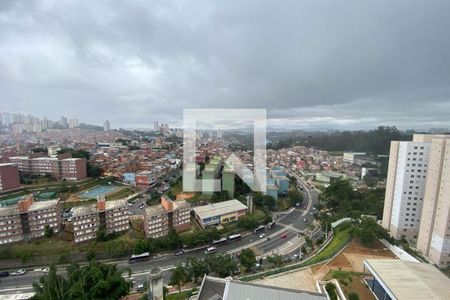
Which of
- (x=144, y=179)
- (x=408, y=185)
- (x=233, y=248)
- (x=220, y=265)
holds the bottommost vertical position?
(x=233, y=248)

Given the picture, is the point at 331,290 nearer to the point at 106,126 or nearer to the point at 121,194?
the point at 121,194

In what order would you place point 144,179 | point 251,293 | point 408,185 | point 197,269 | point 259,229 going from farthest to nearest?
point 144,179 < point 259,229 < point 408,185 < point 197,269 < point 251,293

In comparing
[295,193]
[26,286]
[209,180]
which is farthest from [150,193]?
[295,193]

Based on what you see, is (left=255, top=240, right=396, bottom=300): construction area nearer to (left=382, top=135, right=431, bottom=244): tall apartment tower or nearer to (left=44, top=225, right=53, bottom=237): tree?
(left=382, top=135, right=431, bottom=244): tall apartment tower

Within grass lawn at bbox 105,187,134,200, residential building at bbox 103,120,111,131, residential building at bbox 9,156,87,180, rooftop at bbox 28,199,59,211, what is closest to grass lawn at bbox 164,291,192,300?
rooftop at bbox 28,199,59,211

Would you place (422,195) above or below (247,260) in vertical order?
above

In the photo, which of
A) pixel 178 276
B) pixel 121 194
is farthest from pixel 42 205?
pixel 178 276

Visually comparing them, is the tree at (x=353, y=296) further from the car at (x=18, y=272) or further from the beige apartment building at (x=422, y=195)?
the car at (x=18, y=272)
